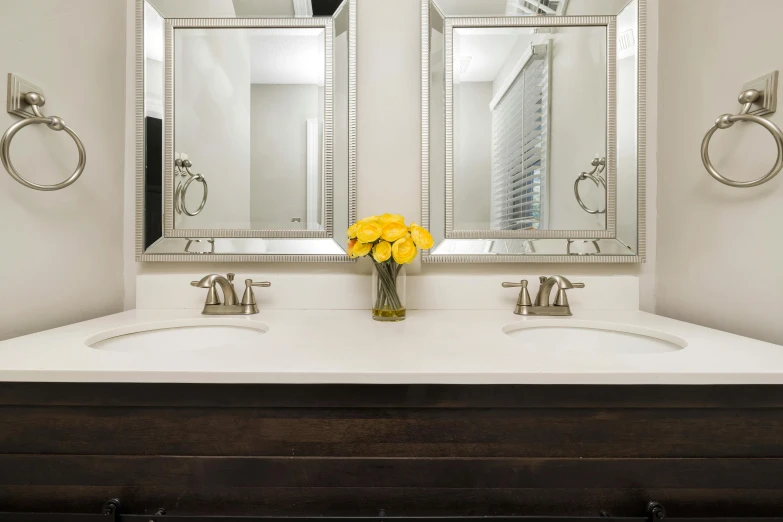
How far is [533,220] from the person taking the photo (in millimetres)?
1045

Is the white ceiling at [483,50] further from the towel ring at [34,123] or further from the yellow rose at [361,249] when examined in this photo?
the towel ring at [34,123]

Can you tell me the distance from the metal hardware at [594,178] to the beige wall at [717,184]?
0.17 metres

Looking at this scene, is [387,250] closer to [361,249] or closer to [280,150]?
[361,249]

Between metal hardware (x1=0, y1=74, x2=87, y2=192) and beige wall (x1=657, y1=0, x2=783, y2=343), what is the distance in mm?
1467

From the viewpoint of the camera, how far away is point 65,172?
894 mm

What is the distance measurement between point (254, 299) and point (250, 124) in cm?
49

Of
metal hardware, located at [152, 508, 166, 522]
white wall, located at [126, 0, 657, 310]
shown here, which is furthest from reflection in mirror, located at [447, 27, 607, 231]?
metal hardware, located at [152, 508, 166, 522]

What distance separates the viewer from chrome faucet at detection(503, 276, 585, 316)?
38.4 inches

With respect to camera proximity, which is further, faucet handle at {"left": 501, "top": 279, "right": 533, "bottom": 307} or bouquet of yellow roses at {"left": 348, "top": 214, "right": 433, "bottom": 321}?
faucet handle at {"left": 501, "top": 279, "right": 533, "bottom": 307}

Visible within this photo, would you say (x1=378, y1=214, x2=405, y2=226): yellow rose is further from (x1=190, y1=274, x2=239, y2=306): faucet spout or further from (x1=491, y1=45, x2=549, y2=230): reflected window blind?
(x1=190, y1=274, x2=239, y2=306): faucet spout

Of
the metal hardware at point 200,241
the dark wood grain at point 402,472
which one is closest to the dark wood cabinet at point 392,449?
the dark wood grain at point 402,472

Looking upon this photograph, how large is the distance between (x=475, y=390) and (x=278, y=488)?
1.08 ft

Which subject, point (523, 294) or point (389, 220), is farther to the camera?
point (523, 294)

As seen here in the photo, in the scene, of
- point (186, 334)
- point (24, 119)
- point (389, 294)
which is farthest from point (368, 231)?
point (24, 119)
